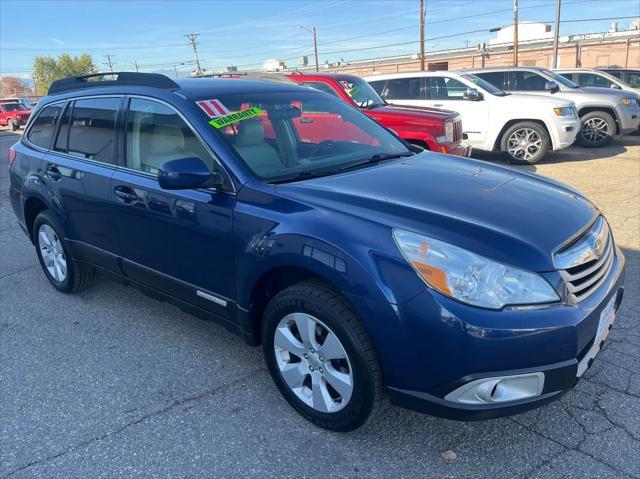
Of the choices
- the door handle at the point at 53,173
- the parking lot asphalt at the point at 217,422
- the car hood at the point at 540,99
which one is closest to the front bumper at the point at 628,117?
the car hood at the point at 540,99

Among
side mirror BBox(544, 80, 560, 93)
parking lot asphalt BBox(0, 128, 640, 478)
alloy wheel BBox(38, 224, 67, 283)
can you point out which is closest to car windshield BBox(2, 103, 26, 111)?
side mirror BBox(544, 80, 560, 93)

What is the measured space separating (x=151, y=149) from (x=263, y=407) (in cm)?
179

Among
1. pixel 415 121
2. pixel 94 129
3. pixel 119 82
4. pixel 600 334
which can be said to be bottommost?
pixel 600 334

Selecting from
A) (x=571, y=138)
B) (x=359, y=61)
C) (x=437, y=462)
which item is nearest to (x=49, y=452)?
(x=437, y=462)

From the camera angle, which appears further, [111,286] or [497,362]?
[111,286]

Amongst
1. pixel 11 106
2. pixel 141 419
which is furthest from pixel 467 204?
pixel 11 106

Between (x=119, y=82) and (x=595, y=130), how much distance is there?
36.1 feet

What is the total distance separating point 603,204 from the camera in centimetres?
679

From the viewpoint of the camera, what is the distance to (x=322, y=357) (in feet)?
8.54

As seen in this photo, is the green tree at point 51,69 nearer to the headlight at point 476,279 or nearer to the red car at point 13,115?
the red car at point 13,115

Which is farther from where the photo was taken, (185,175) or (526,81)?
(526,81)

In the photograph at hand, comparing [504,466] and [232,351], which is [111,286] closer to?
[232,351]

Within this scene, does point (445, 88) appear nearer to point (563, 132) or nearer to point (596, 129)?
point (563, 132)

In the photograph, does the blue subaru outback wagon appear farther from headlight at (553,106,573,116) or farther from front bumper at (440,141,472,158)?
headlight at (553,106,573,116)
